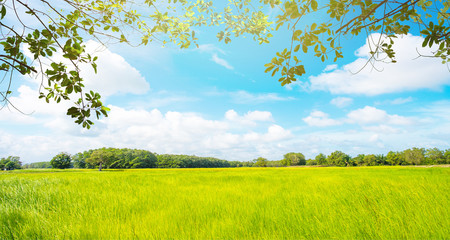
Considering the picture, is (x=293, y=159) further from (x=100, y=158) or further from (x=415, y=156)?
(x=100, y=158)

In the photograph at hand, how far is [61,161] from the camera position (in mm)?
84312

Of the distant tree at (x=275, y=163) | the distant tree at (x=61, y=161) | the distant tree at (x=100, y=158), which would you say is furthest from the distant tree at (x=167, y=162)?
the distant tree at (x=275, y=163)

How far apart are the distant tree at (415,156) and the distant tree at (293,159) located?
47.1 m

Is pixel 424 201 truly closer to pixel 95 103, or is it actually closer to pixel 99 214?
pixel 95 103

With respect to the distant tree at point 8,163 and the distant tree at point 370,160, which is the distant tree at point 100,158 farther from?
the distant tree at point 370,160

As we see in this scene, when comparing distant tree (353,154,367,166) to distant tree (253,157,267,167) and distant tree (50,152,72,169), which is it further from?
distant tree (50,152,72,169)

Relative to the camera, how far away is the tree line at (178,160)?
7873 centimetres

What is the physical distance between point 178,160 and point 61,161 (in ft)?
168

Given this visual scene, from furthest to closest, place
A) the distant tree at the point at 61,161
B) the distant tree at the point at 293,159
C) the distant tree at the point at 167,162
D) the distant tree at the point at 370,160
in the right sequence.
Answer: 1. the distant tree at the point at 293,159
2. the distant tree at the point at 167,162
3. the distant tree at the point at 370,160
4. the distant tree at the point at 61,161

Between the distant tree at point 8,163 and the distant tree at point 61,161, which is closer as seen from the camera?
the distant tree at point 61,161

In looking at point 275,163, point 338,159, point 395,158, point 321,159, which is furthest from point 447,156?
point 275,163

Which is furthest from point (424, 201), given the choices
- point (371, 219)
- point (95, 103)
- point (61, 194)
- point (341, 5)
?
point (61, 194)

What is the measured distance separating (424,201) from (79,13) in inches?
236

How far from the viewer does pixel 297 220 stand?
275cm
